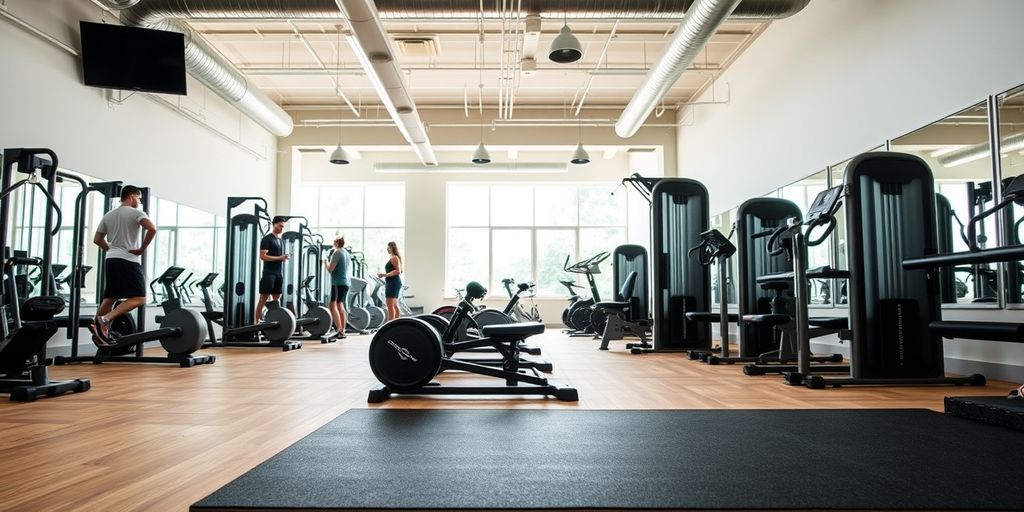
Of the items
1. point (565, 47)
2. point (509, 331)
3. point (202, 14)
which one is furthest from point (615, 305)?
point (202, 14)

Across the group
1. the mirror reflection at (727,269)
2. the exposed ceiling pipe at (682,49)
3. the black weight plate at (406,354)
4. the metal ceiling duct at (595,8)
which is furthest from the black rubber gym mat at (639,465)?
the mirror reflection at (727,269)

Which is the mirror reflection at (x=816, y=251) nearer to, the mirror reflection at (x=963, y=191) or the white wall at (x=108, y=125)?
the mirror reflection at (x=963, y=191)

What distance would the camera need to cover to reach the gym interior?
2020 mm

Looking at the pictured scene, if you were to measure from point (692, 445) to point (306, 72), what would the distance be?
9.33 meters

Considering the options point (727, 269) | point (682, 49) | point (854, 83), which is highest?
point (682, 49)

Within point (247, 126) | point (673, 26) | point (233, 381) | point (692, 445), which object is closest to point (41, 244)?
point (233, 381)

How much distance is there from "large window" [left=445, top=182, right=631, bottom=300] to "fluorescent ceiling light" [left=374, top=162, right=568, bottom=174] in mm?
863

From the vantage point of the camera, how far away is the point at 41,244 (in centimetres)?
616

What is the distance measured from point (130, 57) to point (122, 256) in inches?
115

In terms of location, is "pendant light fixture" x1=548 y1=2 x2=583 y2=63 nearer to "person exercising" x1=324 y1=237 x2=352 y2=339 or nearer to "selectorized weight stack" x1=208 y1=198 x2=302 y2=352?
"selectorized weight stack" x1=208 y1=198 x2=302 y2=352

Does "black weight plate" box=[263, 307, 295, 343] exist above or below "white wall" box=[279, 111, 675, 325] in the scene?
below

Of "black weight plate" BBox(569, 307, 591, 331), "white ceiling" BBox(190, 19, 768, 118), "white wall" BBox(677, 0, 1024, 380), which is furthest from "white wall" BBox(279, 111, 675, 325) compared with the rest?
"black weight plate" BBox(569, 307, 591, 331)

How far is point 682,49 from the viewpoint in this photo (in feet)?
23.9

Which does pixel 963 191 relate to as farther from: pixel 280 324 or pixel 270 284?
pixel 270 284
